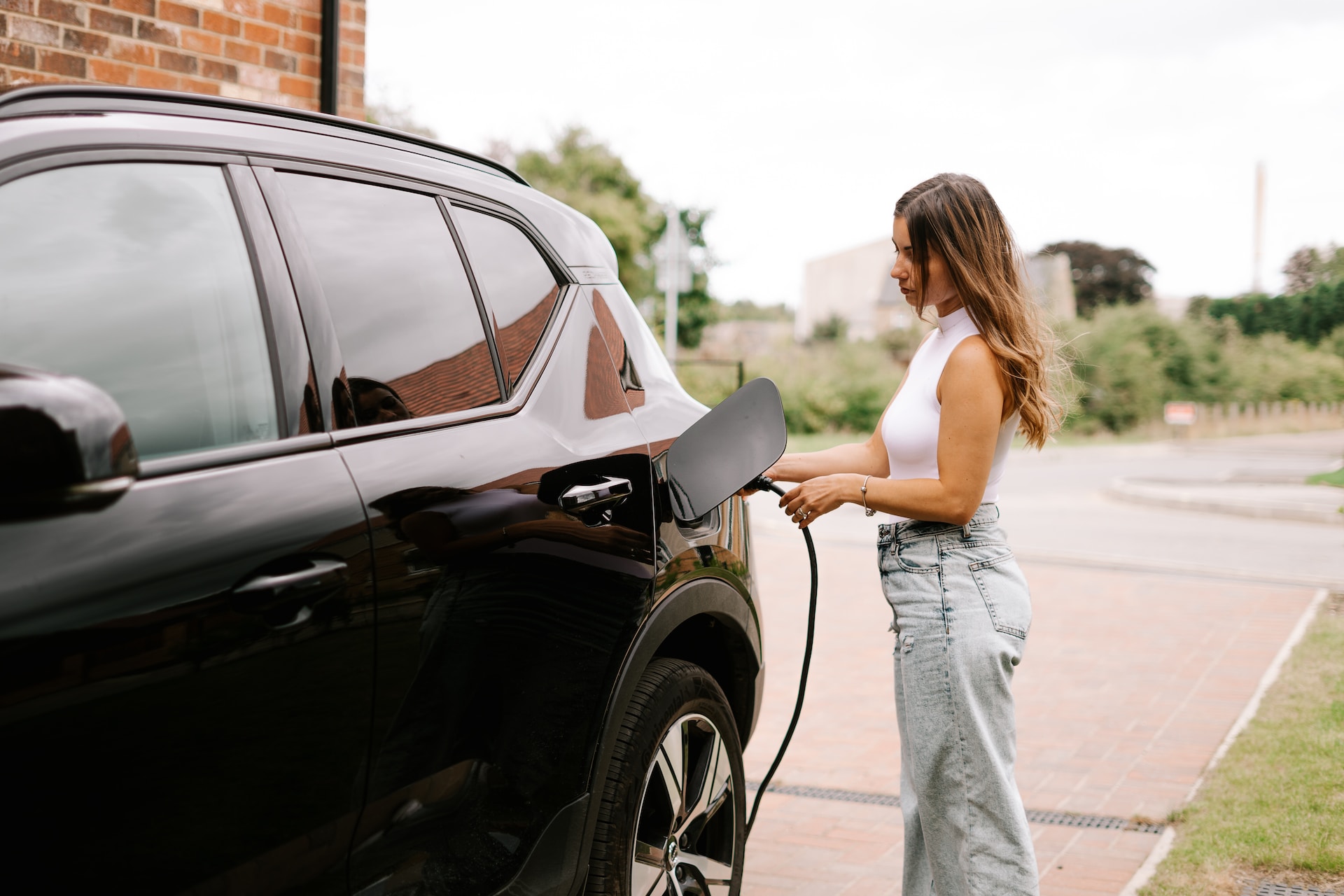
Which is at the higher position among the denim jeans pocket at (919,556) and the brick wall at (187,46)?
the brick wall at (187,46)

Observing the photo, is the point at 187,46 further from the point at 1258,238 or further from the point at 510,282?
the point at 1258,238

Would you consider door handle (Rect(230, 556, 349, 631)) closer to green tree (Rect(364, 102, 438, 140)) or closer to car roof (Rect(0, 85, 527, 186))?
car roof (Rect(0, 85, 527, 186))

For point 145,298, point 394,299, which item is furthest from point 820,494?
point 145,298

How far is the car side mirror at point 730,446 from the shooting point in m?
2.64

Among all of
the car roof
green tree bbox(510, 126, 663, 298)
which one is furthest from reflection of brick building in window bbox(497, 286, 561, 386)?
green tree bbox(510, 126, 663, 298)

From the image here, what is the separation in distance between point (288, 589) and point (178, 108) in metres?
0.82

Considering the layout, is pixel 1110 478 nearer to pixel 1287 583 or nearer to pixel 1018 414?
pixel 1287 583

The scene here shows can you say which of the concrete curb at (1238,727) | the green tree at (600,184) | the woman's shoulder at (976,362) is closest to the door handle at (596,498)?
the woman's shoulder at (976,362)

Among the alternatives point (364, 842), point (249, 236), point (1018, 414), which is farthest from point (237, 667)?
point (1018, 414)

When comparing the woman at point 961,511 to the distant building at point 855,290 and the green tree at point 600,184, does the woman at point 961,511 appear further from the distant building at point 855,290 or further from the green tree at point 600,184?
the distant building at point 855,290

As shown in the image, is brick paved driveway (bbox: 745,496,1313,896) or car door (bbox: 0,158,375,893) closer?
car door (bbox: 0,158,375,893)

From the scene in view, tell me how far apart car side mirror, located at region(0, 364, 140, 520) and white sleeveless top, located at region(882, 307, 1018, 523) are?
1.79m

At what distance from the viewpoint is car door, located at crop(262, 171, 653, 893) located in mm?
1921

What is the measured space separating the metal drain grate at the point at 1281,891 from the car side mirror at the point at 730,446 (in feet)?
7.39
